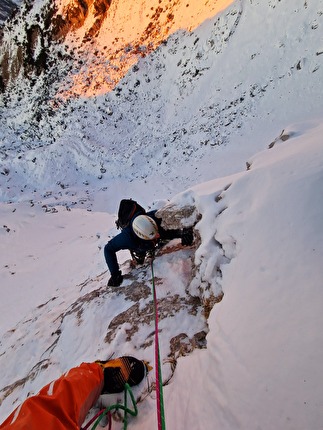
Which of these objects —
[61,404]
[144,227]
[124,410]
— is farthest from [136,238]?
[61,404]

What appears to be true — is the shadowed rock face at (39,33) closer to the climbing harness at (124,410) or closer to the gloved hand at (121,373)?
the gloved hand at (121,373)

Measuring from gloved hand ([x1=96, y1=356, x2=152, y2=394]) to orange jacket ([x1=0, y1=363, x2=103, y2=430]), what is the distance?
0.29 feet

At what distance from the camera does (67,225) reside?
32.8 feet

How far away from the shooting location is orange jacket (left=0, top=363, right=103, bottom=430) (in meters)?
1.57

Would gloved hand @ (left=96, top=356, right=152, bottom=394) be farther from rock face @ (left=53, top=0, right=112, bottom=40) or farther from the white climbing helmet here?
rock face @ (left=53, top=0, right=112, bottom=40)

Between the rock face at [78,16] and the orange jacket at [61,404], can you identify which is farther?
the rock face at [78,16]

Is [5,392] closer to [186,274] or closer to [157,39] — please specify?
[186,274]

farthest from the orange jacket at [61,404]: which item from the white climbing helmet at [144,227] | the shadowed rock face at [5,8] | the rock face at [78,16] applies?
the shadowed rock face at [5,8]

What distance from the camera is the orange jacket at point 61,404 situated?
1571mm

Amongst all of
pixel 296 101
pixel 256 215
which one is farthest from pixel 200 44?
pixel 256 215

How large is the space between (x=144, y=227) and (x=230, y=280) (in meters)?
1.73

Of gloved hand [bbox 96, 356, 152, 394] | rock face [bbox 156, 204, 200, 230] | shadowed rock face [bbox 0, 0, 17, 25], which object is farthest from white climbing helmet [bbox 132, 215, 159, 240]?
shadowed rock face [bbox 0, 0, 17, 25]

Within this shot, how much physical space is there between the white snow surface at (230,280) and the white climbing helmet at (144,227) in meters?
0.47

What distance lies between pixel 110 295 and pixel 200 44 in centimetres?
1411
